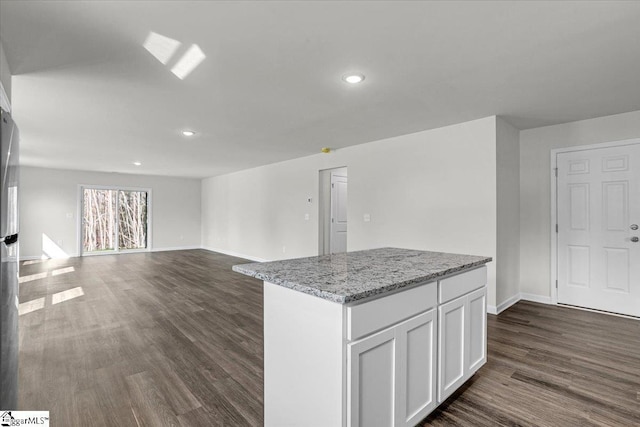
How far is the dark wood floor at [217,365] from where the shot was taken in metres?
1.93

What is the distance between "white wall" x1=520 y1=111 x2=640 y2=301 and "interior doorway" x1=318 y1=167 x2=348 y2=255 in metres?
3.01

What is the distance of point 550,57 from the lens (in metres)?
2.36

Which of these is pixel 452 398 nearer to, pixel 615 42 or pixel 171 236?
pixel 615 42

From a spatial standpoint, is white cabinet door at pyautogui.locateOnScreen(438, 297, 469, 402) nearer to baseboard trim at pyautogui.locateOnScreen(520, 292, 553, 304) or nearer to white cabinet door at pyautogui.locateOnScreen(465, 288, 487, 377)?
white cabinet door at pyautogui.locateOnScreen(465, 288, 487, 377)

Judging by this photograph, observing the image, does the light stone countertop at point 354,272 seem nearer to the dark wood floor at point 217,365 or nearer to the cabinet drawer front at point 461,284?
the cabinet drawer front at point 461,284

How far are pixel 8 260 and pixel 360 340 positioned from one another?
1615 mm

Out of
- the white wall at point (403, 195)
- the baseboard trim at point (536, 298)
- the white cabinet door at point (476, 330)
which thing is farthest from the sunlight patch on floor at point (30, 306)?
the baseboard trim at point (536, 298)

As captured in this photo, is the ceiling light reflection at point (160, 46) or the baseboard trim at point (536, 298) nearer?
the ceiling light reflection at point (160, 46)

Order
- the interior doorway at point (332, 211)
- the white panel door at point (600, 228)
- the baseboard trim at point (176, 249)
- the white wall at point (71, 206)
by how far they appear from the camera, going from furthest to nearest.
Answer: the baseboard trim at point (176, 249) < the white wall at point (71, 206) < the interior doorway at point (332, 211) < the white panel door at point (600, 228)

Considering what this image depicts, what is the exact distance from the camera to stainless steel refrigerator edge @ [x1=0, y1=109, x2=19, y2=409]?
134 centimetres

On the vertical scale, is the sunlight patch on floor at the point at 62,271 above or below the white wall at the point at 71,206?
below

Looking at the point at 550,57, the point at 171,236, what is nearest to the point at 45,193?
the point at 171,236

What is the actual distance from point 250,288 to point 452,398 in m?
3.51

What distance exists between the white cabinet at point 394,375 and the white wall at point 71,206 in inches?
383
